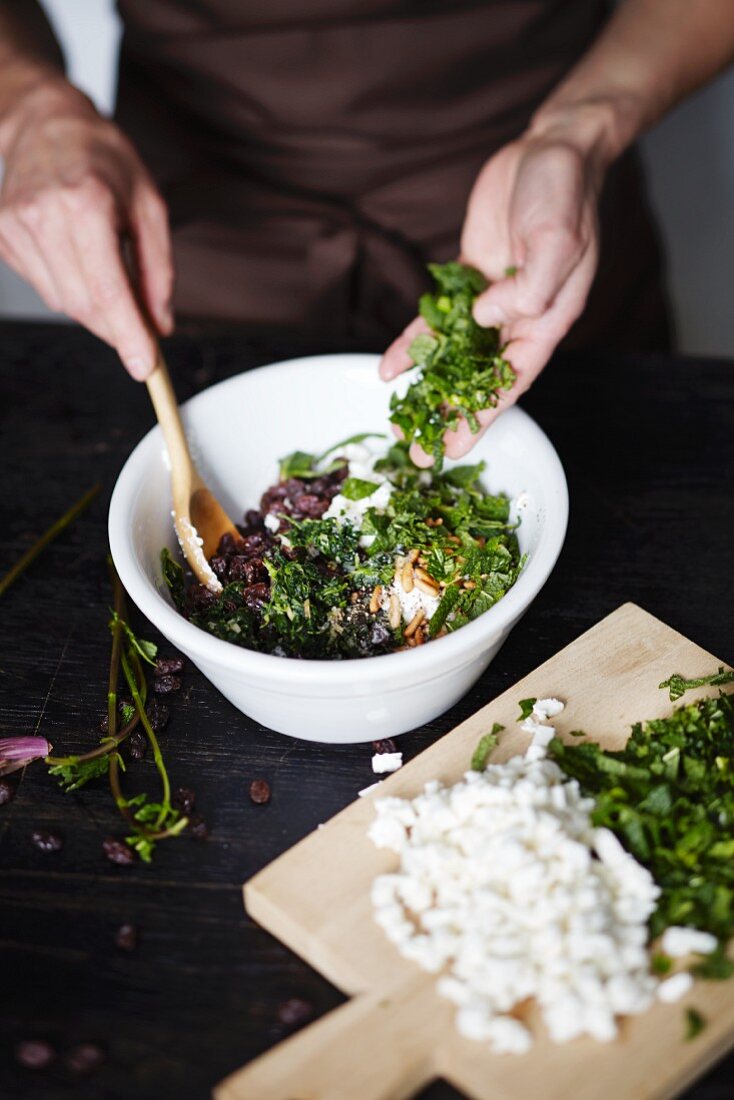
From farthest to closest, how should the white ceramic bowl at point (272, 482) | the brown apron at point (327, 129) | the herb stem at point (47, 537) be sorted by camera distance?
the brown apron at point (327, 129)
the herb stem at point (47, 537)
the white ceramic bowl at point (272, 482)

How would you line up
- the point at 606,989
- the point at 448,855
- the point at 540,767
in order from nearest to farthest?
the point at 606,989
the point at 448,855
the point at 540,767

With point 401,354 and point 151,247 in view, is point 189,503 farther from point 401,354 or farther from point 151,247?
point 151,247

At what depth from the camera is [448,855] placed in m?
1.29

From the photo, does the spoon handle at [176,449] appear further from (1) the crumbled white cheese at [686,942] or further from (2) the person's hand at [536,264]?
(1) the crumbled white cheese at [686,942]

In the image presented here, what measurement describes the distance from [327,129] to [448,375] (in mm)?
1020

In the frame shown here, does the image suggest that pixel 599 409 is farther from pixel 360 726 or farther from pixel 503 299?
pixel 360 726

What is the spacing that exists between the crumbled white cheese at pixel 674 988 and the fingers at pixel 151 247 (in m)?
1.46

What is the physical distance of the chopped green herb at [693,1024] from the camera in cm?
117

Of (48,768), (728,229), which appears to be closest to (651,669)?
(48,768)

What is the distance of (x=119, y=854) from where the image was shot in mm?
1463

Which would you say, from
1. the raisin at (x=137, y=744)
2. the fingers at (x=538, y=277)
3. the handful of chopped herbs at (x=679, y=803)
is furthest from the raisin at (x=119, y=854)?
the fingers at (x=538, y=277)

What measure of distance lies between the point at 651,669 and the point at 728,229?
306 cm

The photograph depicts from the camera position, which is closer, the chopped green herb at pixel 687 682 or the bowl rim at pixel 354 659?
the bowl rim at pixel 354 659

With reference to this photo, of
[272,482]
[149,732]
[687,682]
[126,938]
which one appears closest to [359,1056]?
[126,938]
